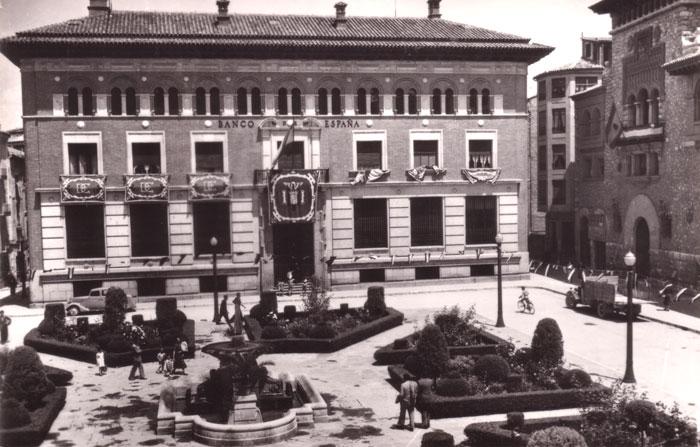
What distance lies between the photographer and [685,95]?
138 ft

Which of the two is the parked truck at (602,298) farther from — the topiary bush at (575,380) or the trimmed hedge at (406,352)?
the topiary bush at (575,380)

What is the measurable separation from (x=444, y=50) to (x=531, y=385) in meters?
29.5

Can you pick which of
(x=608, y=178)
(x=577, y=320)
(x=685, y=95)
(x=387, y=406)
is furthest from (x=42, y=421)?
(x=608, y=178)

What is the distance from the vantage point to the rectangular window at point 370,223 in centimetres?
4731

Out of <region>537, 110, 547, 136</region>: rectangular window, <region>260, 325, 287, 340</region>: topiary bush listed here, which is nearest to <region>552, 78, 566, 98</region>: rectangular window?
<region>537, 110, 547, 136</region>: rectangular window

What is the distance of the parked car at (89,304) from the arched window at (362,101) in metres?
18.3

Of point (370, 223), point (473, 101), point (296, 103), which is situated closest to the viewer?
point (296, 103)

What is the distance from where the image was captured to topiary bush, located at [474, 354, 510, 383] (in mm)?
23062

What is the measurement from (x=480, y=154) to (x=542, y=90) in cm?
2252

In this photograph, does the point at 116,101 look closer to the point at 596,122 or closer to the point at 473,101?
Result: the point at 473,101

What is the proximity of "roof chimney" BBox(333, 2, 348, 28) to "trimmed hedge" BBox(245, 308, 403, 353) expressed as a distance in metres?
23.3

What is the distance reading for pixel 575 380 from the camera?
22234 mm

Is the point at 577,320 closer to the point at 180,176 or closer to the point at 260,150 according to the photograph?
the point at 260,150

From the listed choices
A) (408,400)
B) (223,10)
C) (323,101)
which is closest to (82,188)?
(223,10)
